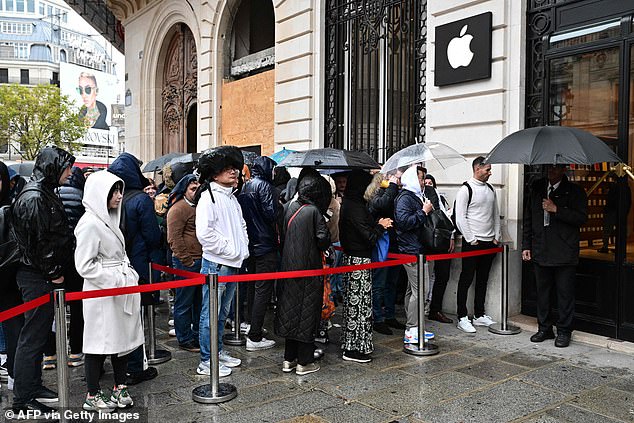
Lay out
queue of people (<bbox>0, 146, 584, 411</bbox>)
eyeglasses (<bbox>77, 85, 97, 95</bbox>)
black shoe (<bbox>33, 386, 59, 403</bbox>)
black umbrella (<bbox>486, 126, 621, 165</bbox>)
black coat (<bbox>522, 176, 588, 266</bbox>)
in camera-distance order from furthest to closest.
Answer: eyeglasses (<bbox>77, 85, 97, 95</bbox>) < black coat (<bbox>522, 176, 588, 266</bbox>) < black umbrella (<bbox>486, 126, 621, 165</bbox>) < black shoe (<bbox>33, 386, 59, 403</bbox>) < queue of people (<bbox>0, 146, 584, 411</bbox>)

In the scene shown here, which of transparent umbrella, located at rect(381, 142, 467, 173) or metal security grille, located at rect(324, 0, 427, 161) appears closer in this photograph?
transparent umbrella, located at rect(381, 142, 467, 173)

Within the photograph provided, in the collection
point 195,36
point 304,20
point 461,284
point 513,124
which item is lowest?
point 461,284

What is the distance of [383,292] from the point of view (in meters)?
7.03

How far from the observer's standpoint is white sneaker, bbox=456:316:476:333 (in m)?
6.79

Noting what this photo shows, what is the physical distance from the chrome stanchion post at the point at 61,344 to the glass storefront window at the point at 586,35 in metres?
6.01

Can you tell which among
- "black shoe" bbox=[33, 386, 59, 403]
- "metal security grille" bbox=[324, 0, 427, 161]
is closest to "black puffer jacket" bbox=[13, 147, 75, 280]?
"black shoe" bbox=[33, 386, 59, 403]

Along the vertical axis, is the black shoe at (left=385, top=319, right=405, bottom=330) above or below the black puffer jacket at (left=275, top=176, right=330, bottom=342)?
below

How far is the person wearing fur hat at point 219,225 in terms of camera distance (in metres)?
5.05

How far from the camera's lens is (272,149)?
41.3 ft

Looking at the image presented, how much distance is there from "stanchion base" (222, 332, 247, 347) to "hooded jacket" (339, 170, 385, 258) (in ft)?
5.41

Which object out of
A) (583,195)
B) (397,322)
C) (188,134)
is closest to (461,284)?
(397,322)

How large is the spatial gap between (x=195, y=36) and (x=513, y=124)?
1104 centimetres

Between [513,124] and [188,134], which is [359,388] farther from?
[188,134]

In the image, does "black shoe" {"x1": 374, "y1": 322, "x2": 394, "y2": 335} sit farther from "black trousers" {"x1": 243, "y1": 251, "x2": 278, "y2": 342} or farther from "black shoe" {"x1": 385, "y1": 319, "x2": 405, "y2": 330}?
"black trousers" {"x1": 243, "y1": 251, "x2": 278, "y2": 342}
